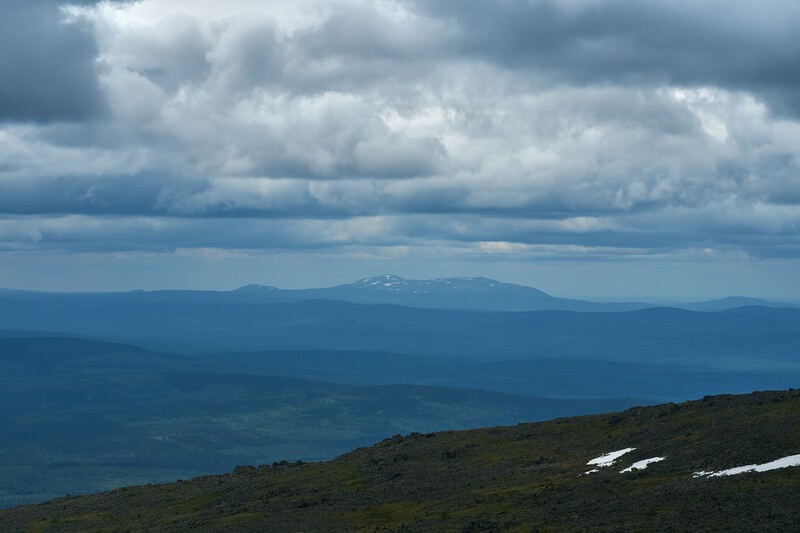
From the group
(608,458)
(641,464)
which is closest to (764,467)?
(641,464)

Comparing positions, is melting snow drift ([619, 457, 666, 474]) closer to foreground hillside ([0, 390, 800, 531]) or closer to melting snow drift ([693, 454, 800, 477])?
foreground hillside ([0, 390, 800, 531])

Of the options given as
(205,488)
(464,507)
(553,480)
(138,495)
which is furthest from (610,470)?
(138,495)

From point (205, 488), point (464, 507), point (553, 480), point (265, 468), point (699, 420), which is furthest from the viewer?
point (265, 468)

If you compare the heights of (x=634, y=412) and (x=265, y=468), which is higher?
(x=634, y=412)

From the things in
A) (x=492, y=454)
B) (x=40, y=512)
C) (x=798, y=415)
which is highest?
(x=798, y=415)

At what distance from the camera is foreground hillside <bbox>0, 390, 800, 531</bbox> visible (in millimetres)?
67375

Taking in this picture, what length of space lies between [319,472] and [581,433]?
105ft

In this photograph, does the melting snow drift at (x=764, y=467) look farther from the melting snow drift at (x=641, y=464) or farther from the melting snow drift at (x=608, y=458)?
the melting snow drift at (x=608, y=458)

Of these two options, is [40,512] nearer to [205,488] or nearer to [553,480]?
[205,488]

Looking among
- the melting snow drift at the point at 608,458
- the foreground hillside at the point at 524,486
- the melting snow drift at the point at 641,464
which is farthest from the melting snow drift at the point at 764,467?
the melting snow drift at the point at 608,458

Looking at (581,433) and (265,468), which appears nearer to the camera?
(581,433)

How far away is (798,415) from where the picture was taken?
9219cm

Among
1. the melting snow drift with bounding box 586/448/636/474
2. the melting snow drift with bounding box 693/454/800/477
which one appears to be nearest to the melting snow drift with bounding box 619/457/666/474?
the melting snow drift with bounding box 586/448/636/474

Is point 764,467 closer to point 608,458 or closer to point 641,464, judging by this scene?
point 641,464
